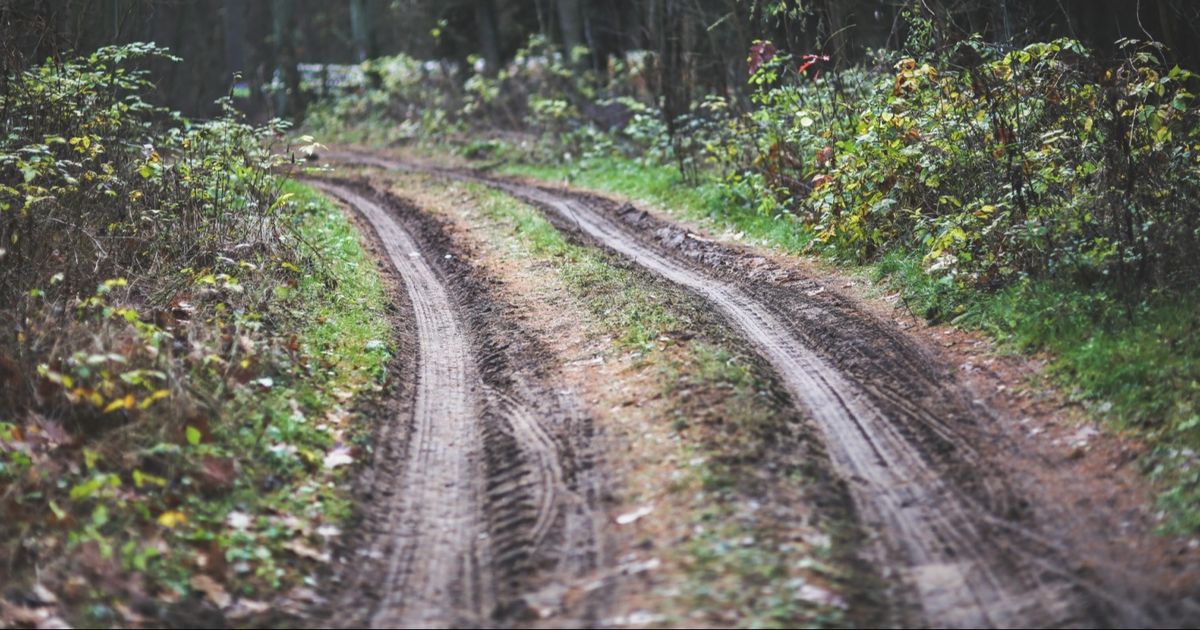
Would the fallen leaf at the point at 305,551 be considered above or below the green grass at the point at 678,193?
below

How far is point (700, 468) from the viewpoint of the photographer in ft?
19.4

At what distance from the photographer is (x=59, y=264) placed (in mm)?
7863

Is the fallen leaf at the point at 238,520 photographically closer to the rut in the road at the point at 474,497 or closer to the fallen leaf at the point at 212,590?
the fallen leaf at the point at 212,590

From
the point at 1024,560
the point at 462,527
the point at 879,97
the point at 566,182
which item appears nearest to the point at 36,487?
the point at 462,527

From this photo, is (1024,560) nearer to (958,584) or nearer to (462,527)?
(958,584)

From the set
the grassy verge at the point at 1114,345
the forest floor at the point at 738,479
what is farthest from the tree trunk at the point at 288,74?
the grassy verge at the point at 1114,345

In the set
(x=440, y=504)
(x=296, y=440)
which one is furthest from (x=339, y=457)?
(x=440, y=504)

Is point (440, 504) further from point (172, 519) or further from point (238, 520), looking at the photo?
point (172, 519)

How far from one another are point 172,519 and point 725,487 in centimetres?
319

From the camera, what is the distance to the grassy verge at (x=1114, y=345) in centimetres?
578

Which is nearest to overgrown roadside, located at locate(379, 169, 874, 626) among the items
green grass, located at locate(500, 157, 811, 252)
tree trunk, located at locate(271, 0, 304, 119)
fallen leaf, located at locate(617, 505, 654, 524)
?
fallen leaf, located at locate(617, 505, 654, 524)

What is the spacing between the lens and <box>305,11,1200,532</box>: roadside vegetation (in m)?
6.89

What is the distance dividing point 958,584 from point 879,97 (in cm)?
764

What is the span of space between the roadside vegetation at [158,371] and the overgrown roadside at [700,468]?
1.87 metres
